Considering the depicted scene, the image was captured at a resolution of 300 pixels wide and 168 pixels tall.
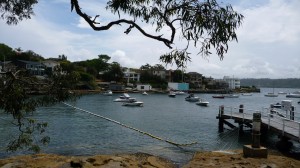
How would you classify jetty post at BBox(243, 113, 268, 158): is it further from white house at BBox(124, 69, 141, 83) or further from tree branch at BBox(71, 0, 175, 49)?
white house at BBox(124, 69, 141, 83)

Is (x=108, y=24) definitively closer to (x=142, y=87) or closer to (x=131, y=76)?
(x=142, y=87)

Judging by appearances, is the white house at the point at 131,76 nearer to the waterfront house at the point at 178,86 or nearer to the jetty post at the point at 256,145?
the waterfront house at the point at 178,86

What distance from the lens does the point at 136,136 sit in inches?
1314

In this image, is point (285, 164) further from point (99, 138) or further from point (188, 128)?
point (188, 128)

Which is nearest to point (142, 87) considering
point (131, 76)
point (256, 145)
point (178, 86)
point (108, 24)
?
point (131, 76)

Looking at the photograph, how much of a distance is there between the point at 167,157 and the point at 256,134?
8.01 metres

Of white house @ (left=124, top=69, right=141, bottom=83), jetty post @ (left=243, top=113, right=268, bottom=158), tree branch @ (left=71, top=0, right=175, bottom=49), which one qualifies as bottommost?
jetty post @ (left=243, top=113, right=268, bottom=158)

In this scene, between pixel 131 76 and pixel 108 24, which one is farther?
pixel 131 76

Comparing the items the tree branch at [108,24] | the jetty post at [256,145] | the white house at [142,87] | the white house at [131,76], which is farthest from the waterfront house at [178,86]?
the tree branch at [108,24]

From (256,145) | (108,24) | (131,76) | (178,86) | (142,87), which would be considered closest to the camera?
(108,24)

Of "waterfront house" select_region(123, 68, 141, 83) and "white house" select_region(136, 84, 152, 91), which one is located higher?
"waterfront house" select_region(123, 68, 141, 83)

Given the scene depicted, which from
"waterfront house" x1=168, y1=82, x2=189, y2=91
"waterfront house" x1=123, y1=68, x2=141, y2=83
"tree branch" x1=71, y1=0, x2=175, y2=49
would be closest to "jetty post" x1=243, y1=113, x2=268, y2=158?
"tree branch" x1=71, y1=0, x2=175, y2=49

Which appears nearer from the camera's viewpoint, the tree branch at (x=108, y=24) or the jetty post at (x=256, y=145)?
the tree branch at (x=108, y=24)

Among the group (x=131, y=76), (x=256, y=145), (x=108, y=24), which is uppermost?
(x=131, y=76)
